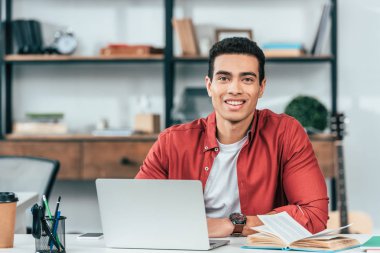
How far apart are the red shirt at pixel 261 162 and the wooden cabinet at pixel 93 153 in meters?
1.72

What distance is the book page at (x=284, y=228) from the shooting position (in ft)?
6.27

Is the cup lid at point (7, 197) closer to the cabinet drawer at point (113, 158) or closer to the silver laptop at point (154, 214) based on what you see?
the silver laptop at point (154, 214)

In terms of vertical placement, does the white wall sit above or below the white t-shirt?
above

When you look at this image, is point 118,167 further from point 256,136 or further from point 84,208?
point 256,136

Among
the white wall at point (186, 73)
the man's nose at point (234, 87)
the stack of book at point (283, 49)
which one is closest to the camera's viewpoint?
the man's nose at point (234, 87)

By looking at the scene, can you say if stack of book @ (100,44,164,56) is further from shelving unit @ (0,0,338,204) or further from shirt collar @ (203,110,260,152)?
shirt collar @ (203,110,260,152)

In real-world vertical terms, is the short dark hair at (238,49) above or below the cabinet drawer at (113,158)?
above

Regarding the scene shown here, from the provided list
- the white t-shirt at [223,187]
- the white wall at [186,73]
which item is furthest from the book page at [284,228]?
the white wall at [186,73]

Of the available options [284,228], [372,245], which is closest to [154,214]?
[284,228]

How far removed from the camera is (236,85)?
2428 millimetres

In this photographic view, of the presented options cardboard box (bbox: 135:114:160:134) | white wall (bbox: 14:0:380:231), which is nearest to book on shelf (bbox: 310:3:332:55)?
white wall (bbox: 14:0:380:231)

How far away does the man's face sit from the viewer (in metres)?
2.43

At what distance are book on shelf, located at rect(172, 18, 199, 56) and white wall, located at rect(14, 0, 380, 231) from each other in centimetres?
24

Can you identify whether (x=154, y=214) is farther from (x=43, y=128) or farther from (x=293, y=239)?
(x=43, y=128)
